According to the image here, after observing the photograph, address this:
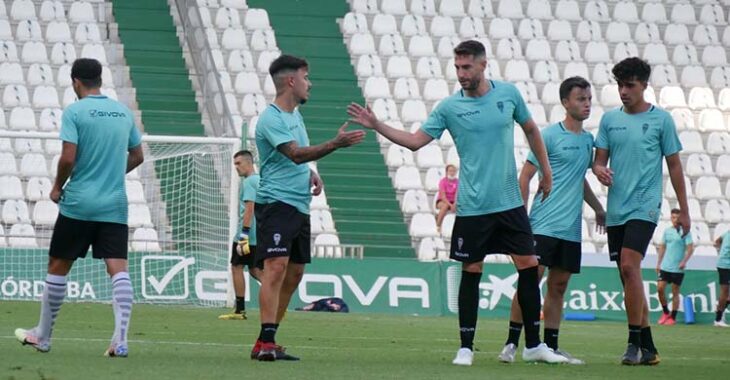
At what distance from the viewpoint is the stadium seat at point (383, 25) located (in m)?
29.0

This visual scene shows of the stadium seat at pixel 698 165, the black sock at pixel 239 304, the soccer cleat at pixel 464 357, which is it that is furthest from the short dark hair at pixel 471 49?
the stadium seat at pixel 698 165

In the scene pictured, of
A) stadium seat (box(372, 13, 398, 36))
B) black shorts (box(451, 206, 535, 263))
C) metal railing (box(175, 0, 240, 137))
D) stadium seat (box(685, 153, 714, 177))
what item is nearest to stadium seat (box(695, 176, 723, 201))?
stadium seat (box(685, 153, 714, 177))

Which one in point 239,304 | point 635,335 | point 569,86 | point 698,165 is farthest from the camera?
point 698,165

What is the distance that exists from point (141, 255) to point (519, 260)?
12.2 m

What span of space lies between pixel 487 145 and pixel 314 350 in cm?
254

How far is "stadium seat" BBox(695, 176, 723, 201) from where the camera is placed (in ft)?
89.7

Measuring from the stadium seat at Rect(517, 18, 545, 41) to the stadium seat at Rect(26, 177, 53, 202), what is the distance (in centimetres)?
1130

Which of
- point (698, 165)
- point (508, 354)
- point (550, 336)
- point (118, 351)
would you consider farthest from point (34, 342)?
point (698, 165)

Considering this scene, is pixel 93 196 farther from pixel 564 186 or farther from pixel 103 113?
pixel 564 186

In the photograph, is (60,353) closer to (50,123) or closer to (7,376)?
(7,376)

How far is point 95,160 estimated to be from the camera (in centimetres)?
950

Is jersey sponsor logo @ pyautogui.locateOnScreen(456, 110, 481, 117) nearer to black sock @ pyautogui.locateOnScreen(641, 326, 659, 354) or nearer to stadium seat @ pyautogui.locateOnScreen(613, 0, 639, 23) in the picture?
black sock @ pyautogui.locateOnScreen(641, 326, 659, 354)

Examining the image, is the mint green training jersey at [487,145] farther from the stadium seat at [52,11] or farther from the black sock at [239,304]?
the stadium seat at [52,11]

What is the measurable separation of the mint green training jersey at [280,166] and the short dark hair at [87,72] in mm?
1137
